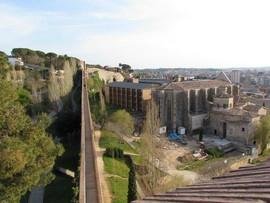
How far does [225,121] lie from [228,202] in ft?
135

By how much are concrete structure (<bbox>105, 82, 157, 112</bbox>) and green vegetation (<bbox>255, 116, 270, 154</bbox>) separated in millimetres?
16753

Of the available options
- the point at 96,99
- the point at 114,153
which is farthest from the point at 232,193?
the point at 96,99

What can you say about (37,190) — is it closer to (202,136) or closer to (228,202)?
(228,202)

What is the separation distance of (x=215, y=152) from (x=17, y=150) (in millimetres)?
29602

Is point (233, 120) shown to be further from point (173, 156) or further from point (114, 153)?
point (114, 153)

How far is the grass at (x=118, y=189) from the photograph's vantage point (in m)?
20.5

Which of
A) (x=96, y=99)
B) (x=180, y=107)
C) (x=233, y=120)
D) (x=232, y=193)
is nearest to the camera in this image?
(x=232, y=193)

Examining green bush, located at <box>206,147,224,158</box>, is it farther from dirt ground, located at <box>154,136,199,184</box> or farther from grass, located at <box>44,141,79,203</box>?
grass, located at <box>44,141,79,203</box>

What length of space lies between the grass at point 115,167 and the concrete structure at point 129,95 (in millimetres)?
23408

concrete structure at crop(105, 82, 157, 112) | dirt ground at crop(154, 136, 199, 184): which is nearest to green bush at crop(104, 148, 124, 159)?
dirt ground at crop(154, 136, 199, 184)

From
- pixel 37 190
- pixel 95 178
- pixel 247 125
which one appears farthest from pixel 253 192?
→ pixel 247 125

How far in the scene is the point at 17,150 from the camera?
11.4 metres

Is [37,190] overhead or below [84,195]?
below

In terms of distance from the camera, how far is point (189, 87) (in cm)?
4906
